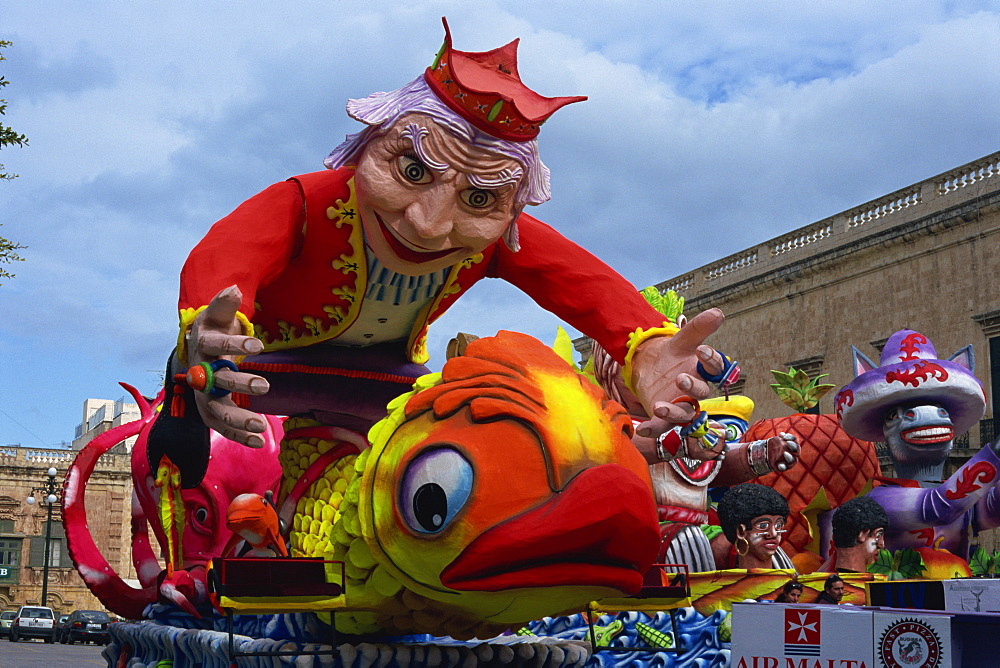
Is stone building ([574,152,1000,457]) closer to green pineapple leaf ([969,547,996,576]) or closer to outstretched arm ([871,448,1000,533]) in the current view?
green pineapple leaf ([969,547,996,576])

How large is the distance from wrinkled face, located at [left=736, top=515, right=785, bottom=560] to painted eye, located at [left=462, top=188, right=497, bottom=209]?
11.5ft

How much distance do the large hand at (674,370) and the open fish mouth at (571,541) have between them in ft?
1.95

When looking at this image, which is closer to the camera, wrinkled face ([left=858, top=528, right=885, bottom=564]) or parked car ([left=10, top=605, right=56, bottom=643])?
wrinkled face ([left=858, top=528, right=885, bottom=564])

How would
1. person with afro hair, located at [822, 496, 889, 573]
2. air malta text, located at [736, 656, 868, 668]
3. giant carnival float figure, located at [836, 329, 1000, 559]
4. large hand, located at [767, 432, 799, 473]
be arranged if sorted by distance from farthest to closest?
giant carnival float figure, located at [836, 329, 1000, 559] → person with afro hair, located at [822, 496, 889, 573] → large hand, located at [767, 432, 799, 473] → air malta text, located at [736, 656, 868, 668]

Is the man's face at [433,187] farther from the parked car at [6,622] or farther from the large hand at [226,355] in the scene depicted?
the parked car at [6,622]

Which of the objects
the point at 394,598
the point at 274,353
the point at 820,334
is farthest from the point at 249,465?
the point at 820,334

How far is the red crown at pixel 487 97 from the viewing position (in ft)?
11.6

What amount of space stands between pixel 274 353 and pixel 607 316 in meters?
1.17

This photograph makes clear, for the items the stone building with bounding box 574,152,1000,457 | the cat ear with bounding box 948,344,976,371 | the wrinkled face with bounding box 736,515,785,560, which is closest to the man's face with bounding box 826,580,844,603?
the wrinkled face with bounding box 736,515,785,560

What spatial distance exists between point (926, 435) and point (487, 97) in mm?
5896

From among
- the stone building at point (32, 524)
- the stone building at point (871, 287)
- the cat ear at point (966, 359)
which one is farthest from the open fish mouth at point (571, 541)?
the stone building at point (32, 524)

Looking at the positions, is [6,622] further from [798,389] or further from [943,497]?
[943,497]

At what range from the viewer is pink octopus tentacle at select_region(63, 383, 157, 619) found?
5426 millimetres

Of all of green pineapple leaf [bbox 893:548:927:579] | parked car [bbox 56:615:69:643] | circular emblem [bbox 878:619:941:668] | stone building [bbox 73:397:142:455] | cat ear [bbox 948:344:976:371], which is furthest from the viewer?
stone building [bbox 73:397:142:455]
